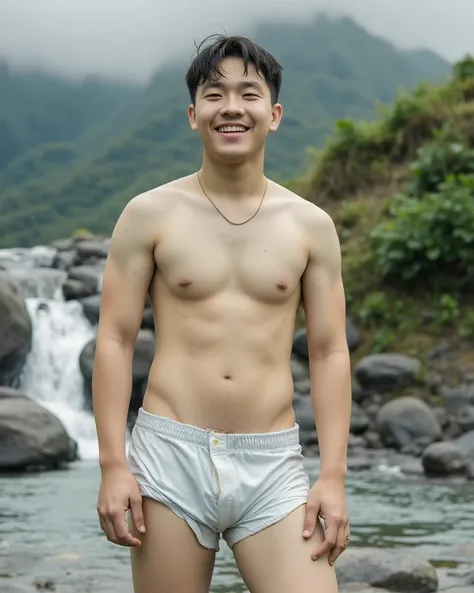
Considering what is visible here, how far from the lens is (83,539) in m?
9.11

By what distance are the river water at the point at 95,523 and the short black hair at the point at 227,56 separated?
461 cm

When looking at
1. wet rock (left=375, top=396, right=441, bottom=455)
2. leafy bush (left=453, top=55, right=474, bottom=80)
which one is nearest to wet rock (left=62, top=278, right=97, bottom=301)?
wet rock (left=375, top=396, right=441, bottom=455)

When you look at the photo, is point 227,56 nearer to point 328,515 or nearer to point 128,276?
point 128,276


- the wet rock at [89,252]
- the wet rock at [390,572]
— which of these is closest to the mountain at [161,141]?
the wet rock at [89,252]

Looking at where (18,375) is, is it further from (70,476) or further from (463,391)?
(463,391)

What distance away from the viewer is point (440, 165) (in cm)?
1906

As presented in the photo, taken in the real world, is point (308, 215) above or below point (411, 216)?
below

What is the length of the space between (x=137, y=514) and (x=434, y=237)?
48.1 feet

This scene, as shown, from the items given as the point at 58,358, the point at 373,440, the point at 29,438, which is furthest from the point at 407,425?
the point at 58,358

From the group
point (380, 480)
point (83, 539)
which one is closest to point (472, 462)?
point (380, 480)

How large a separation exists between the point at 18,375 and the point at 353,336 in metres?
5.55

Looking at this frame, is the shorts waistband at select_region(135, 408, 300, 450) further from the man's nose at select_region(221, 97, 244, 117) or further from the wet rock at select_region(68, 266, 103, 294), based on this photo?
the wet rock at select_region(68, 266, 103, 294)

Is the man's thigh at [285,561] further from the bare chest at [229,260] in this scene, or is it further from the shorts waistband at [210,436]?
the bare chest at [229,260]

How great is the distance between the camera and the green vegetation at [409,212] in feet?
55.9
